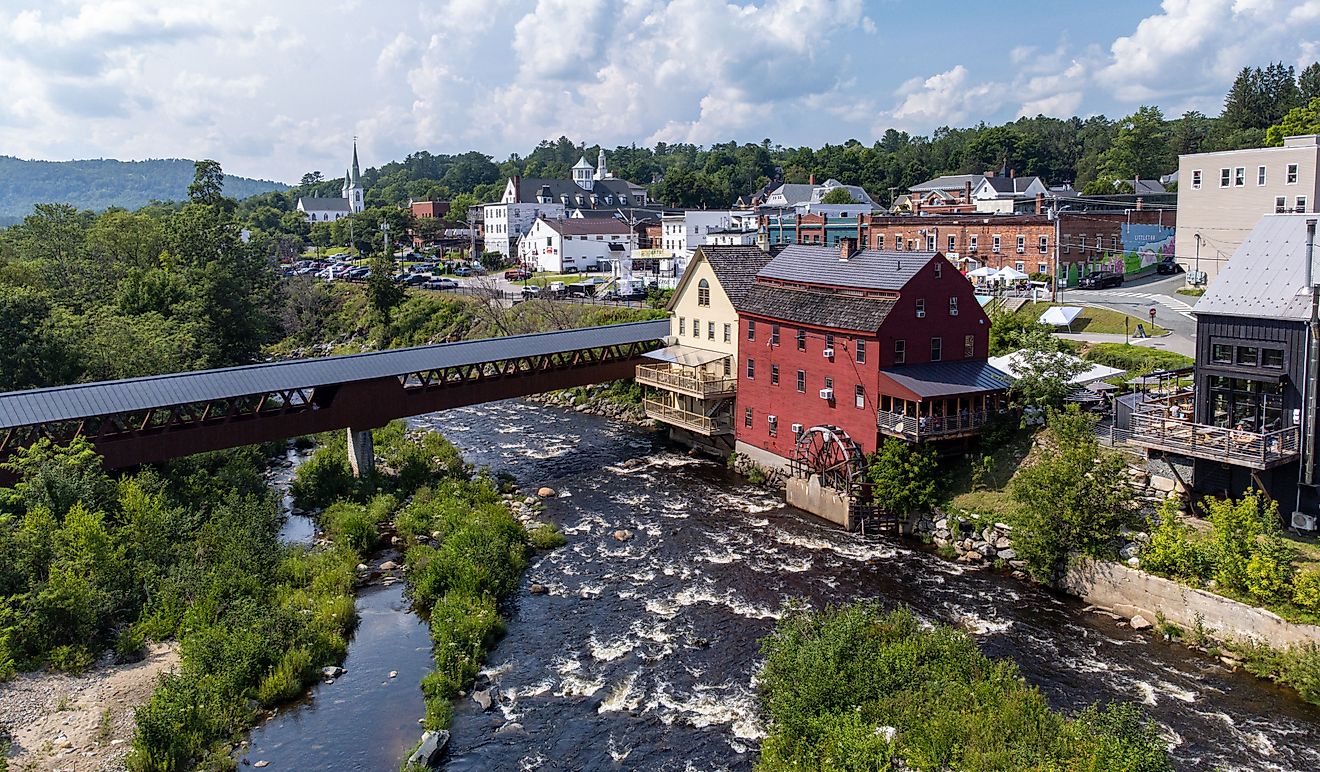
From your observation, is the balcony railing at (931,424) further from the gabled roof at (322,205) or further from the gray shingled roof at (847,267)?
the gabled roof at (322,205)

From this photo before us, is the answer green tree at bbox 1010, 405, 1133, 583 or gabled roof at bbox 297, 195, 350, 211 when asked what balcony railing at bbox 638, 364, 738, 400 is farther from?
gabled roof at bbox 297, 195, 350, 211

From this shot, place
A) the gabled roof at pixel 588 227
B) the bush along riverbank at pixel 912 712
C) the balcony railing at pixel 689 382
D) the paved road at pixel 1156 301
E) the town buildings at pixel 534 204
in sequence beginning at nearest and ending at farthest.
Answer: the bush along riverbank at pixel 912 712 < the balcony railing at pixel 689 382 < the paved road at pixel 1156 301 < the gabled roof at pixel 588 227 < the town buildings at pixel 534 204

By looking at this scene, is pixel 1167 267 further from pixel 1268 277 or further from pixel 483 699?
pixel 483 699

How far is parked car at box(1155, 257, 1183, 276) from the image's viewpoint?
60.4m

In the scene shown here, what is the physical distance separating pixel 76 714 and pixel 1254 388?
106ft

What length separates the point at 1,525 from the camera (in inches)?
1021

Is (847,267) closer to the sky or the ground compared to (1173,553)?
closer to the sky

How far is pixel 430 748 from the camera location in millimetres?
19641

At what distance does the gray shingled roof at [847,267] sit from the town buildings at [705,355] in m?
2.47

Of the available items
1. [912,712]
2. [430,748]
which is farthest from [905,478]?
[430,748]

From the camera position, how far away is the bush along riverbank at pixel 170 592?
2103 cm

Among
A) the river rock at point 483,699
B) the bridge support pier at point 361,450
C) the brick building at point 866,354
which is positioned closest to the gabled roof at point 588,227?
the brick building at point 866,354

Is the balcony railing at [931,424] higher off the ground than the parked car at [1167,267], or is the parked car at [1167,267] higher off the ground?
the parked car at [1167,267]

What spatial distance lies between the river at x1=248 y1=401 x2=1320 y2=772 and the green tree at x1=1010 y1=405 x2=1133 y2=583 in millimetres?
1368
